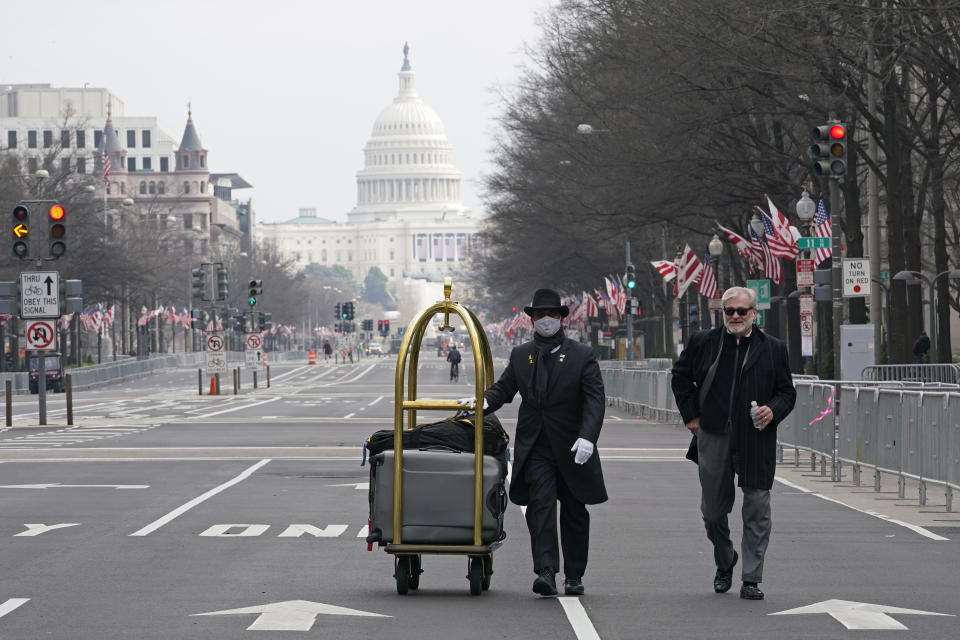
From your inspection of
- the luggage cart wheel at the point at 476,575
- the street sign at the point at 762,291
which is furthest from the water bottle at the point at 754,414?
the street sign at the point at 762,291

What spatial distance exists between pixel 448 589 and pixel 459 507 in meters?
1.03

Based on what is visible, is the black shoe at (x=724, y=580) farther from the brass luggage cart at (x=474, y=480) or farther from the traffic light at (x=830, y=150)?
the traffic light at (x=830, y=150)

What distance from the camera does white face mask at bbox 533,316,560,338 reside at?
38.5 ft

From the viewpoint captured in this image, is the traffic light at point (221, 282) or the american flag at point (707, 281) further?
the traffic light at point (221, 282)

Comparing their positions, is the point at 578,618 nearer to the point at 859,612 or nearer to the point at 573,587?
the point at 573,587

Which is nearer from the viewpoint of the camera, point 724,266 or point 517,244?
point 724,266

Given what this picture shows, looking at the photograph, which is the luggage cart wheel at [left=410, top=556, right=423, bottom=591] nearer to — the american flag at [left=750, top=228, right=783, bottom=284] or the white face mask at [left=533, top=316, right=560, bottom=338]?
the white face mask at [left=533, top=316, right=560, bottom=338]

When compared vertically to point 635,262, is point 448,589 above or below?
below

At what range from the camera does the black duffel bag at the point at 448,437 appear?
11.7 m

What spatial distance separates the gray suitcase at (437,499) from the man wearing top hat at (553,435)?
203mm

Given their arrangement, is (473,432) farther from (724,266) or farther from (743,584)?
(724,266)

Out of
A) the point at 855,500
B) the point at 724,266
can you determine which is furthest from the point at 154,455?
the point at 724,266

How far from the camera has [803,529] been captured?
16.5 metres

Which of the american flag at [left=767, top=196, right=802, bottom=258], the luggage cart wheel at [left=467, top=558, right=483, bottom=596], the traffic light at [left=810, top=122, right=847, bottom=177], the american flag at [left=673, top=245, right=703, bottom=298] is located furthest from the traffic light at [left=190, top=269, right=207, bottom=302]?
the luggage cart wheel at [left=467, top=558, right=483, bottom=596]
